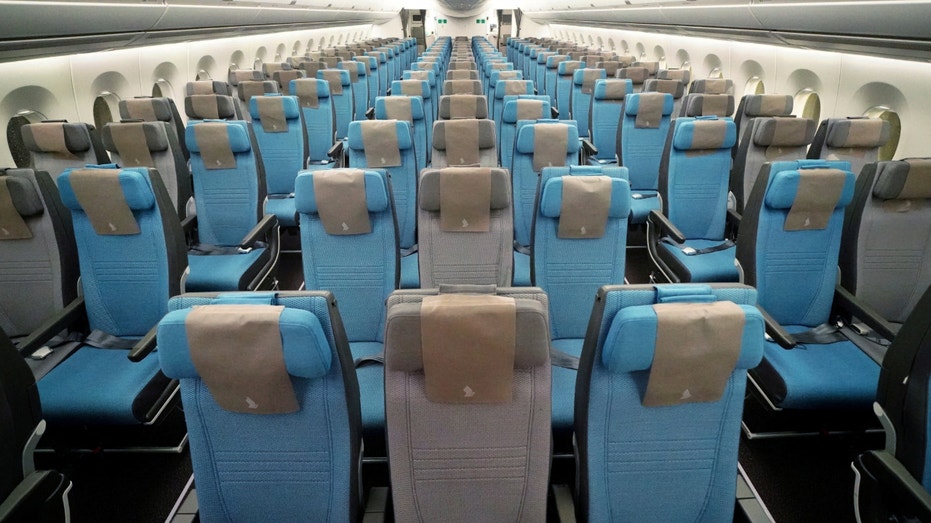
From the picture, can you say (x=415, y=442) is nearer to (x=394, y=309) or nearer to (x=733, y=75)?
(x=394, y=309)

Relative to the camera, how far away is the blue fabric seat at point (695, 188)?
3.58 metres

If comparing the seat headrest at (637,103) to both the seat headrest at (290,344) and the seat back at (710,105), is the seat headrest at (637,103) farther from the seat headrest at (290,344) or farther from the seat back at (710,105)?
the seat headrest at (290,344)

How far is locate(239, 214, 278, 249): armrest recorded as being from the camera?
11.0 feet

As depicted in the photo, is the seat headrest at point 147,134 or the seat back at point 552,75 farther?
the seat back at point 552,75

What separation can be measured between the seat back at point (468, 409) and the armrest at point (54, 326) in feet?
5.94

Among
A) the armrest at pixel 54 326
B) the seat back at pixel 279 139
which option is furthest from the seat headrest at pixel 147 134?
the armrest at pixel 54 326

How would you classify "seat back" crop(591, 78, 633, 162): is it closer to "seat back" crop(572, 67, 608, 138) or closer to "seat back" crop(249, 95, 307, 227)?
"seat back" crop(572, 67, 608, 138)

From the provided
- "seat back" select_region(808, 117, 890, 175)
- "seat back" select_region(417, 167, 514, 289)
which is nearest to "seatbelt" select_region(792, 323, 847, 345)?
"seat back" select_region(417, 167, 514, 289)

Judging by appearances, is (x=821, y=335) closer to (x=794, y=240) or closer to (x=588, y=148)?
(x=794, y=240)

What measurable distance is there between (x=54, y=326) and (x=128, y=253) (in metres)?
0.43

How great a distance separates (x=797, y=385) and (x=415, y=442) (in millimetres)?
1627

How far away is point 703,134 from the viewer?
11.8ft

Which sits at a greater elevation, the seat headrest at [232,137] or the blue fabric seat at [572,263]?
the seat headrest at [232,137]

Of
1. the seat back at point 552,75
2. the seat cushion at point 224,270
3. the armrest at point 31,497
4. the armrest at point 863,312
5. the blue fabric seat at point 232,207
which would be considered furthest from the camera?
the seat back at point 552,75
